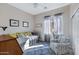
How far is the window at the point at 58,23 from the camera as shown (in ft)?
5.24

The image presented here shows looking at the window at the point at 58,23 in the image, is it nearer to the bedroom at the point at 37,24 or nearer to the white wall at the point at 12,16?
the bedroom at the point at 37,24

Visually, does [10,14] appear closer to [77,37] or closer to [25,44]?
[25,44]

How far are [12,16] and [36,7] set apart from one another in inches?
15.8

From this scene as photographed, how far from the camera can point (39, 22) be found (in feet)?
5.56

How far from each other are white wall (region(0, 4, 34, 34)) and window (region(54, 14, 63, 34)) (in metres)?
0.38

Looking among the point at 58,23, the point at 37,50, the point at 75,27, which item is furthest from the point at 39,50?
the point at 75,27

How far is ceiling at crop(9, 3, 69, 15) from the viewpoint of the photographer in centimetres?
160

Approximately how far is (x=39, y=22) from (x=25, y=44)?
1.39 feet

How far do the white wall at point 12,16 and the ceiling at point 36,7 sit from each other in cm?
6

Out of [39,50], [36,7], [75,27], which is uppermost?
[36,7]

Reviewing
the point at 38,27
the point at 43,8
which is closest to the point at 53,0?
the point at 43,8

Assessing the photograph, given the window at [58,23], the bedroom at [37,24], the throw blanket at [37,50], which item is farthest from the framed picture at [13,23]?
the window at [58,23]

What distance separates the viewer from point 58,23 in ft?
5.32

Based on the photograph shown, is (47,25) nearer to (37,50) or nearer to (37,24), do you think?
(37,24)
